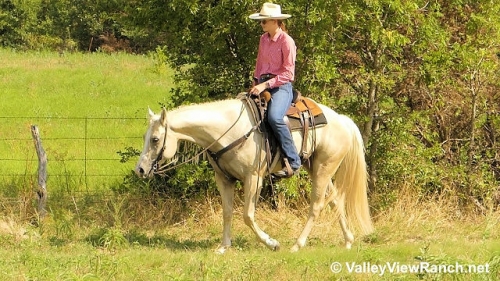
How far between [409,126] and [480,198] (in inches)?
68.8

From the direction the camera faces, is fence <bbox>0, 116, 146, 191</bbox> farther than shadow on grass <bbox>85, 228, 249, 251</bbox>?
Yes

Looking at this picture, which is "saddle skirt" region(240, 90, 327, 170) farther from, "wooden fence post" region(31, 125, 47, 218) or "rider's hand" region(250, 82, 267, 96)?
"wooden fence post" region(31, 125, 47, 218)

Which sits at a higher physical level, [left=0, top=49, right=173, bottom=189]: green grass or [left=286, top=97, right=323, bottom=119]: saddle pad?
[left=286, top=97, right=323, bottom=119]: saddle pad

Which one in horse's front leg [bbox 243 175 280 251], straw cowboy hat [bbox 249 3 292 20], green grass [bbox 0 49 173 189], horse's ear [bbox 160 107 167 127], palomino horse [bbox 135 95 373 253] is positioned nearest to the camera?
horse's ear [bbox 160 107 167 127]

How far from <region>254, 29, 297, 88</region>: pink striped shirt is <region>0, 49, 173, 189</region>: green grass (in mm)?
2787

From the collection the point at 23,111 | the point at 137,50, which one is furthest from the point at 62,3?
the point at 23,111

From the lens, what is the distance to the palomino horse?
26.9 ft

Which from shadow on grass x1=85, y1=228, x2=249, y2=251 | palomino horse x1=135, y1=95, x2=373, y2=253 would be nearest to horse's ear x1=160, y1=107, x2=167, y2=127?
palomino horse x1=135, y1=95, x2=373, y2=253

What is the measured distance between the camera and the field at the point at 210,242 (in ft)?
22.8

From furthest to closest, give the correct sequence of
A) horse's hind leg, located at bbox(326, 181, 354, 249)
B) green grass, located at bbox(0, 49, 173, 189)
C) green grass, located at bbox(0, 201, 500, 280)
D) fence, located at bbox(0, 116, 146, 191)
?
green grass, located at bbox(0, 49, 173, 189)
fence, located at bbox(0, 116, 146, 191)
horse's hind leg, located at bbox(326, 181, 354, 249)
green grass, located at bbox(0, 201, 500, 280)

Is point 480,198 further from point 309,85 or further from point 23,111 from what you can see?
point 23,111

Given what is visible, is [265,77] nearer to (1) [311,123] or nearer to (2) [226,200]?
(1) [311,123]

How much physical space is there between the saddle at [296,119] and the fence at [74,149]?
323 cm

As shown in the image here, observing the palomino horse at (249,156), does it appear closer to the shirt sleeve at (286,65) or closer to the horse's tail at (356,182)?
the horse's tail at (356,182)
